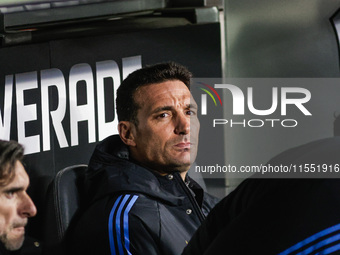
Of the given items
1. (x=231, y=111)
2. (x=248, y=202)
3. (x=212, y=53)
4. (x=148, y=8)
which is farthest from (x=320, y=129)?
(x=248, y=202)

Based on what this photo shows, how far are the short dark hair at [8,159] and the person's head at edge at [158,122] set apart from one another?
580 millimetres

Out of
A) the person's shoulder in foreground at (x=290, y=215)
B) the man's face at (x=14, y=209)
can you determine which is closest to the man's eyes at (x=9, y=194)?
the man's face at (x=14, y=209)

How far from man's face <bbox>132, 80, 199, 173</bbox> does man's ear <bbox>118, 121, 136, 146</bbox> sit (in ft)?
0.04

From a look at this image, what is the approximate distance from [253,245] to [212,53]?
1.64 metres

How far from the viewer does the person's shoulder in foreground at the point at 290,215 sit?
0.93m

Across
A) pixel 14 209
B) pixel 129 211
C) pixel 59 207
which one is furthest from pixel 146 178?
pixel 14 209

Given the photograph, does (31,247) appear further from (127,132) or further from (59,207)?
(127,132)

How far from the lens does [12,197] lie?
1.33 metres

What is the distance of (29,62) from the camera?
2.26m

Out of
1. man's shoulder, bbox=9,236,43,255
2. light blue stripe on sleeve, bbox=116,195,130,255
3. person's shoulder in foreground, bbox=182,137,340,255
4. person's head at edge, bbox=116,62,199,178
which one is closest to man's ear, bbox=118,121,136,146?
person's head at edge, bbox=116,62,199,178

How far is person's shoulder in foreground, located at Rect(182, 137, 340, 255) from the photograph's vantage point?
935mm

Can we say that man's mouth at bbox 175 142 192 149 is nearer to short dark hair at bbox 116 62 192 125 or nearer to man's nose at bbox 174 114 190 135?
man's nose at bbox 174 114 190 135

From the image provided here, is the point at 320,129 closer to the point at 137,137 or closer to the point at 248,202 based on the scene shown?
the point at 137,137

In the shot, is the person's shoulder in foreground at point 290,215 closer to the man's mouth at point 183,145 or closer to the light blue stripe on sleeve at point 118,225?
the light blue stripe on sleeve at point 118,225
